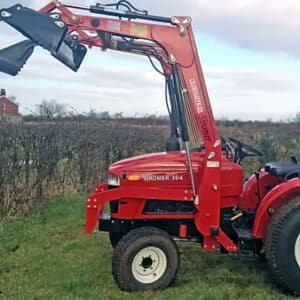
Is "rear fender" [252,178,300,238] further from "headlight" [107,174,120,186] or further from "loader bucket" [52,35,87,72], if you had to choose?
"loader bucket" [52,35,87,72]

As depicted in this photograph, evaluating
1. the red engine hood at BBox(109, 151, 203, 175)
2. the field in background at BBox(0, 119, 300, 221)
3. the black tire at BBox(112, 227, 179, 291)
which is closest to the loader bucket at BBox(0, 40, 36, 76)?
the red engine hood at BBox(109, 151, 203, 175)

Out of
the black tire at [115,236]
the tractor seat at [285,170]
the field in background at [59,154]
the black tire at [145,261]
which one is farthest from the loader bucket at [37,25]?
the field in background at [59,154]

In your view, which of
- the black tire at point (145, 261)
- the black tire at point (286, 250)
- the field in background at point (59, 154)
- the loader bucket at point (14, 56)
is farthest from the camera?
the field in background at point (59, 154)

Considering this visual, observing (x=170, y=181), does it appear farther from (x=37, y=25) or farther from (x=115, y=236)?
(x=37, y=25)

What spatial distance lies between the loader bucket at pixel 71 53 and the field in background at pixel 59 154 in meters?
4.35

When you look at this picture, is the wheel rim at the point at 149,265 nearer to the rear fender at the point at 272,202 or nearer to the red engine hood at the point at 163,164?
the red engine hood at the point at 163,164

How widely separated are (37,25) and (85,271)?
109 inches

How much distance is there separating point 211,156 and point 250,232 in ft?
3.02

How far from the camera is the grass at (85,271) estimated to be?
5.95 metres

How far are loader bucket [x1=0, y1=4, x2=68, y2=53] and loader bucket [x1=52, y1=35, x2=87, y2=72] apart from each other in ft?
0.66

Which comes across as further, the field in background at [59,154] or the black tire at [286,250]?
the field in background at [59,154]

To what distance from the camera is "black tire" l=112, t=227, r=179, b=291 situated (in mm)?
5996

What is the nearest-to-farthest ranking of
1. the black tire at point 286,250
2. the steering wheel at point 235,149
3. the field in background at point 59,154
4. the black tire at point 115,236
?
1. the black tire at point 286,250
2. the steering wheel at point 235,149
3. the black tire at point 115,236
4. the field in background at point 59,154

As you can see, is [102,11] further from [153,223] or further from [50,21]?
[153,223]
